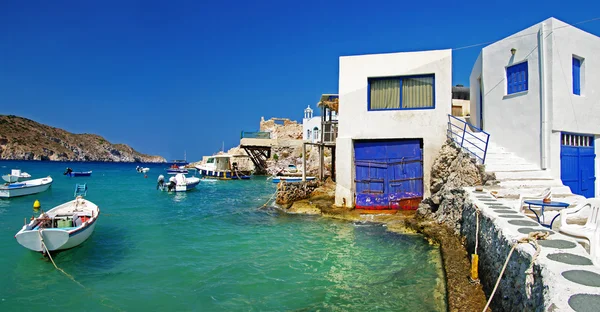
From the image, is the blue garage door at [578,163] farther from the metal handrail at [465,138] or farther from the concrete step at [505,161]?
the metal handrail at [465,138]

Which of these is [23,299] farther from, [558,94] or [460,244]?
[558,94]

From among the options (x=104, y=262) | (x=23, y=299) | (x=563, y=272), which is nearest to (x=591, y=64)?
(x=563, y=272)

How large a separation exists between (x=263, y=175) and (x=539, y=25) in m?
45.7

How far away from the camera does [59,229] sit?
33.1 feet

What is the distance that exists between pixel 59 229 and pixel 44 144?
150179 mm

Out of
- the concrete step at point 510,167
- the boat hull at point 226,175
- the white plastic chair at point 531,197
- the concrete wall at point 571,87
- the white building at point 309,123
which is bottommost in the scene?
the boat hull at point 226,175

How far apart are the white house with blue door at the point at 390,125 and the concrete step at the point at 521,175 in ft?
10.9

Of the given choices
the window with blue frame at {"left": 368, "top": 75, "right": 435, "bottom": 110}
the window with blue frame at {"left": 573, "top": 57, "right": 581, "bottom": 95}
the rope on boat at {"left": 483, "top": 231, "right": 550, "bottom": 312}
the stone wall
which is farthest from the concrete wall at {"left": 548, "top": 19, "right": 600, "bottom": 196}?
the rope on boat at {"left": 483, "top": 231, "right": 550, "bottom": 312}

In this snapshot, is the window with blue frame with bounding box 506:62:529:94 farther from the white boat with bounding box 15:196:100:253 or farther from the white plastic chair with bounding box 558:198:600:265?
the white boat with bounding box 15:196:100:253

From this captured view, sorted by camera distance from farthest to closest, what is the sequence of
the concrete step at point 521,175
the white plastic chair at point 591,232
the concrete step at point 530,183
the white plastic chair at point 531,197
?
1. the concrete step at point 521,175
2. the concrete step at point 530,183
3. the white plastic chair at point 531,197
4. the white plastic chair at point 591,232

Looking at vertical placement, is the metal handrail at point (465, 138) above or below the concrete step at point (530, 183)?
above

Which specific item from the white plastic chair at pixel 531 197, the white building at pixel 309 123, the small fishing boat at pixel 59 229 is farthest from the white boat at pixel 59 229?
the white building at pixel 309 123

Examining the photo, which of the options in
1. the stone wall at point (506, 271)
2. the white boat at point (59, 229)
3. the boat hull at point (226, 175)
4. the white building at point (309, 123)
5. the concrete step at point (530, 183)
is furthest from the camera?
the white building at point (309, 123)

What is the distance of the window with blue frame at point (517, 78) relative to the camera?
12555 millimetres
